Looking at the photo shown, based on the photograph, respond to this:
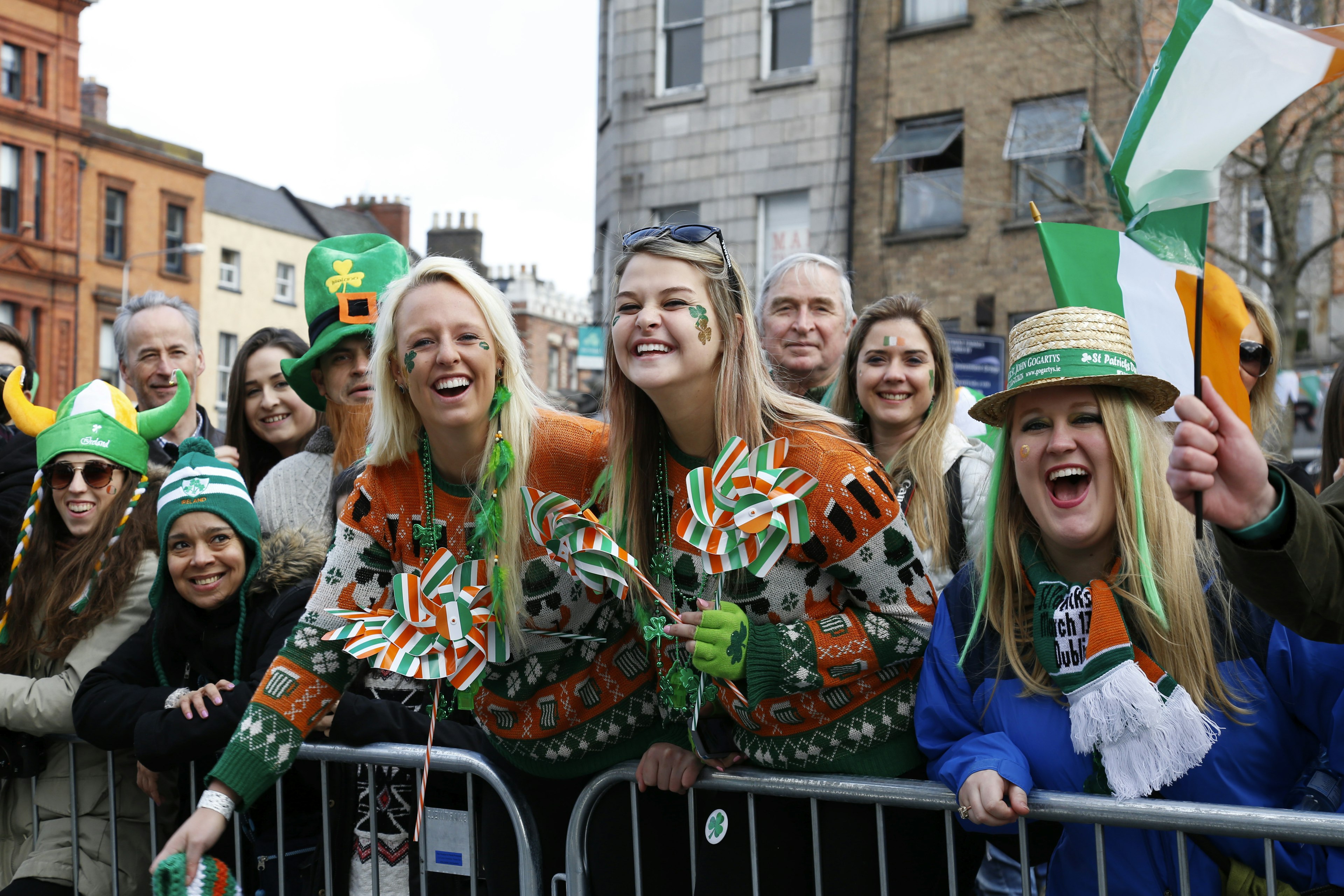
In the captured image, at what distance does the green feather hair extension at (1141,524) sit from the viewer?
222 cm

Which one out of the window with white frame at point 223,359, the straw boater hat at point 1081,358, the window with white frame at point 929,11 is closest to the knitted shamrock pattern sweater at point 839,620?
the straw boater hat at point 1081,358

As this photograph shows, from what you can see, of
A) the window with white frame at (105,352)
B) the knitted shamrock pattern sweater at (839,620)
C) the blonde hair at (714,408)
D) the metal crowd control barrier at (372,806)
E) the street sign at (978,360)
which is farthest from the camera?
the window with white frame at (105,352)

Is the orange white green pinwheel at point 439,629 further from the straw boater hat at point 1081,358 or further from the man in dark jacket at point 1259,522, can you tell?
the man in dark jacket at point 1259,522

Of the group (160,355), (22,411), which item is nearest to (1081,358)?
(22,411)

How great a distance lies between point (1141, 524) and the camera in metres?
2.29

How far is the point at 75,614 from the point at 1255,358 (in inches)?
147

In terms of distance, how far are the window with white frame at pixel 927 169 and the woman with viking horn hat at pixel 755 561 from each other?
42.5 ft

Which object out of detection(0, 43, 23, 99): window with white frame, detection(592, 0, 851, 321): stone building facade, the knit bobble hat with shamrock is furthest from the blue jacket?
detection(0, 43, 23, 99): window with white frame

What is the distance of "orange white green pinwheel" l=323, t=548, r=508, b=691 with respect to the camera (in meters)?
2.64

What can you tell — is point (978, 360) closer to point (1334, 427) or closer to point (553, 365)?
point (1334, 427)

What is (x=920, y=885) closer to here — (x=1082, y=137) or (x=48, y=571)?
(x=48, y=571)

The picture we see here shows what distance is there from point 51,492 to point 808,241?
12775 mm

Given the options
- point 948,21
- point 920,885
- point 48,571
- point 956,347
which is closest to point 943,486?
point 920,885

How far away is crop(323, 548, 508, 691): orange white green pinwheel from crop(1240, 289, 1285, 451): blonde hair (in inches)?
98.5
